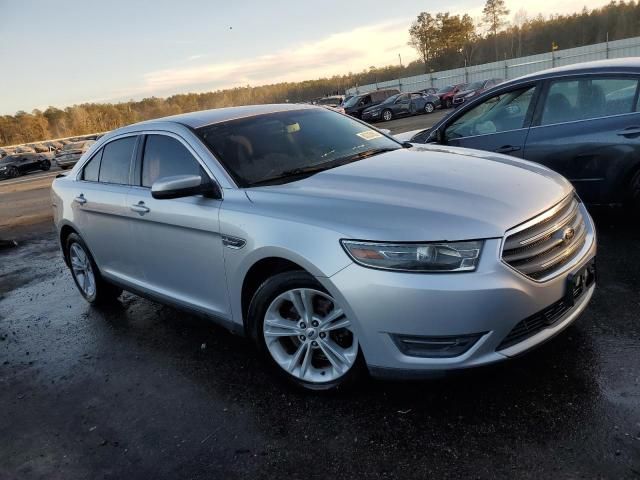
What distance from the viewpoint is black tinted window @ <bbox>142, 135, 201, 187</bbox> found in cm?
360

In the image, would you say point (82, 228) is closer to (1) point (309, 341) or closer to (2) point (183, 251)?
(2) point (183, 251)

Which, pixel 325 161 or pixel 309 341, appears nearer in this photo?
pixel 309 341

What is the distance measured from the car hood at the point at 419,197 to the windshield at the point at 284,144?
0.71ft

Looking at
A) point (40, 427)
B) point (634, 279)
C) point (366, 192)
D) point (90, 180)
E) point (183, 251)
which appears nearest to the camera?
point (366, 192)

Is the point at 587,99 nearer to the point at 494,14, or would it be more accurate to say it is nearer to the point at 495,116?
the point at 495,116

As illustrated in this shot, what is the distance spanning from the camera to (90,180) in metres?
4.79

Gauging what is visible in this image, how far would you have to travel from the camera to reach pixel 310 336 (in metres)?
2.96

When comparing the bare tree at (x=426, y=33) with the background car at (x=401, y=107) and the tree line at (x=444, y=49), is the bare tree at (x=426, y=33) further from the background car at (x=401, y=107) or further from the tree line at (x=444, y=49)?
the background car at (x=401, y=107)

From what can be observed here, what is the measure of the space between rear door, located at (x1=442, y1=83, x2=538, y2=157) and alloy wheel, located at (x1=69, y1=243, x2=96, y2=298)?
12.8 feet

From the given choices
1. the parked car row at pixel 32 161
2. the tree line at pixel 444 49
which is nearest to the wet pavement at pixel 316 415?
the parked car row at pixel 32 161

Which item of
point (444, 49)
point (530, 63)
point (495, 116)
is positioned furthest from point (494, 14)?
point (495, 116)

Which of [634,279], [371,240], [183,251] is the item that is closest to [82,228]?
[183,251]

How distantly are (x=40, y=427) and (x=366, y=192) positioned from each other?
95.9 inches

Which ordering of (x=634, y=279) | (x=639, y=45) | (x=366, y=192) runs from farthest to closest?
1. (x=639, y=45)
2. (x=634, y=279)
3. (x=366, y=192)
